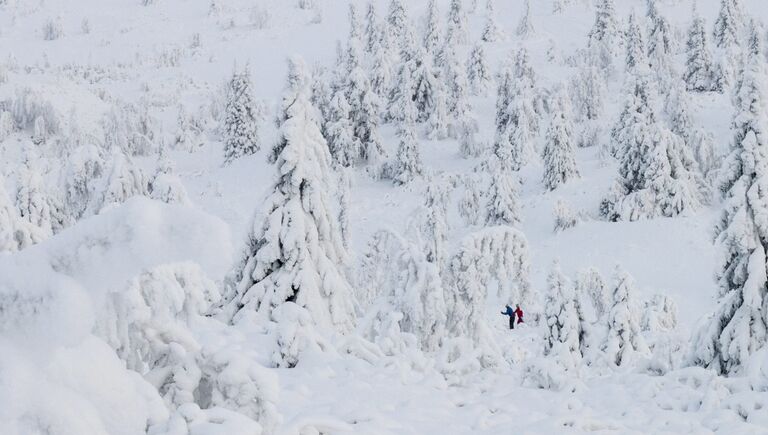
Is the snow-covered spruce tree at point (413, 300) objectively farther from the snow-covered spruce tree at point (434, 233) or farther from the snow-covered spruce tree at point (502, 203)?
the snow-covered spruce tree at point (502, 203)

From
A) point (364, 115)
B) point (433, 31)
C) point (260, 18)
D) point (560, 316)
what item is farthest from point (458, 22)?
point (560, 316)

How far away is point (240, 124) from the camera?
39.5 metres

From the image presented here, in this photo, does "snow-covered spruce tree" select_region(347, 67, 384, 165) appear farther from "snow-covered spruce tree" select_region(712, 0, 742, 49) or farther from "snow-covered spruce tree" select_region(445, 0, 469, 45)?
"snow-covered spruce tree" select_region(712, 0, 742, 49)

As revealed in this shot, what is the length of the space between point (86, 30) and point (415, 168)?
4321 cm

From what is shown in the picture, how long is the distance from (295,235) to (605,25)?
45889 millimetres

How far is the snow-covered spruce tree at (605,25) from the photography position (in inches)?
→ 1966

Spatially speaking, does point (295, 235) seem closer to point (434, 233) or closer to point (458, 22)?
point (434, 233)

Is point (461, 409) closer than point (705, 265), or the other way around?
point (461, 409)

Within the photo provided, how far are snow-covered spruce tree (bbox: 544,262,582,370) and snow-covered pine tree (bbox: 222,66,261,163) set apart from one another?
96.9 ft

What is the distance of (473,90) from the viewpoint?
46375 millimetres

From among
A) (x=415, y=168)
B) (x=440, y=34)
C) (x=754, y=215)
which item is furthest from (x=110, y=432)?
(x=440, y=34)

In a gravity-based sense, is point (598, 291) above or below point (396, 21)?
below

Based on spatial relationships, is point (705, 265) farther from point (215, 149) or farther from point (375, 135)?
point (215, 149)

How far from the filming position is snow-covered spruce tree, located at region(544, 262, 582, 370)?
12352mm
